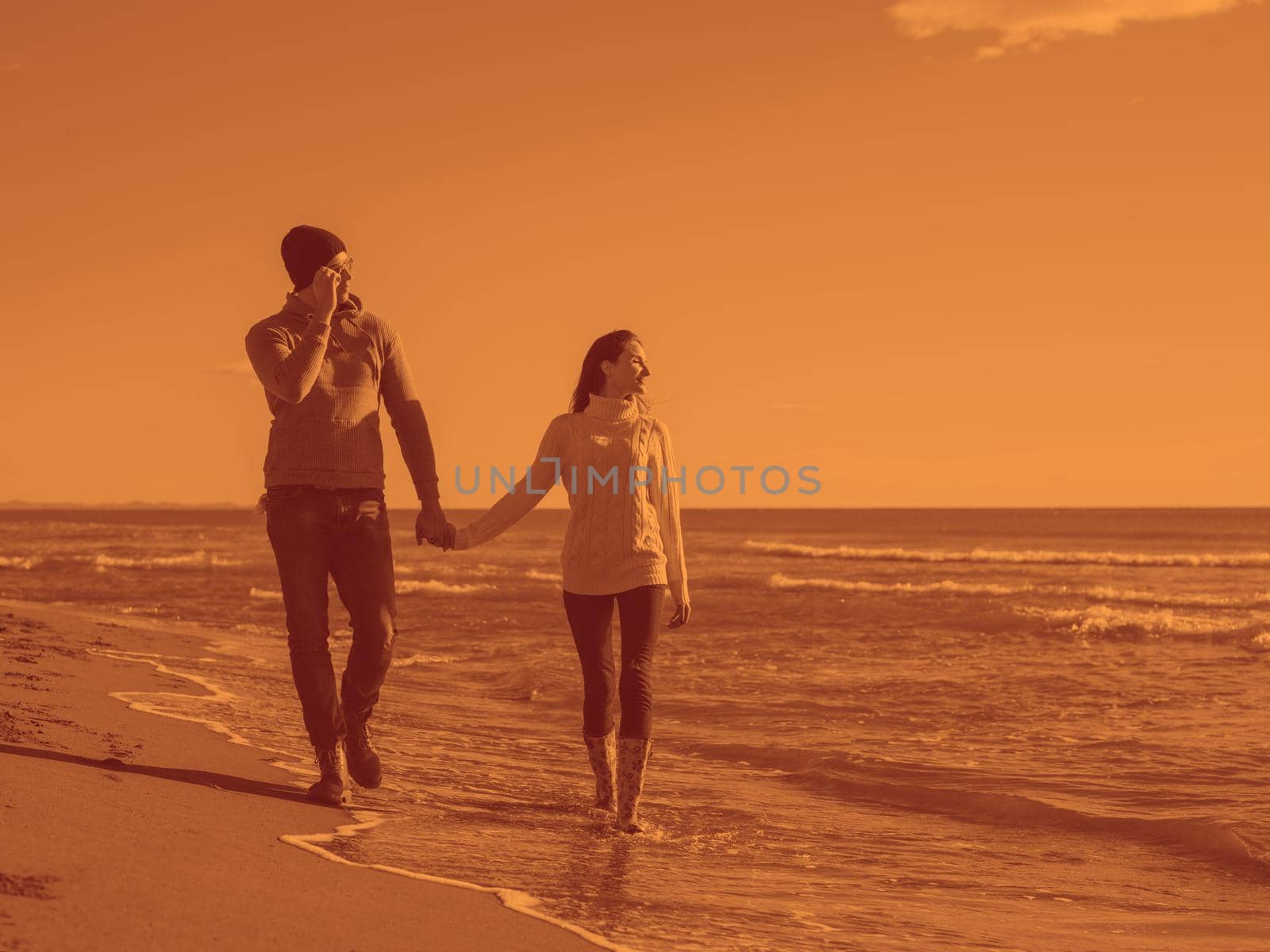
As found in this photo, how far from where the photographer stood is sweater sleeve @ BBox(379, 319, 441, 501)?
15.5 feet

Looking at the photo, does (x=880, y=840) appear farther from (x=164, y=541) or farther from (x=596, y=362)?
(x=164, y=541)

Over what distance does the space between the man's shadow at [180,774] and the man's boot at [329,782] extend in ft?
0.16

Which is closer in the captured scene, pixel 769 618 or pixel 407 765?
pixel 407 765

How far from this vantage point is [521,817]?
4891mm

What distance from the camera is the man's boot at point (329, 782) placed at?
4.58m

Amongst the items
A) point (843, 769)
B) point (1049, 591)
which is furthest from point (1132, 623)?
point (843, 769)

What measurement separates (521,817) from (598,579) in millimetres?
1015

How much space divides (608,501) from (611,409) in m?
0.37

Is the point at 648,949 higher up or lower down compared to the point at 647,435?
lower down

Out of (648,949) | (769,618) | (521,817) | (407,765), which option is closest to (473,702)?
(407,765)

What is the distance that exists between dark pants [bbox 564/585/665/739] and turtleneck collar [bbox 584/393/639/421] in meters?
0.67

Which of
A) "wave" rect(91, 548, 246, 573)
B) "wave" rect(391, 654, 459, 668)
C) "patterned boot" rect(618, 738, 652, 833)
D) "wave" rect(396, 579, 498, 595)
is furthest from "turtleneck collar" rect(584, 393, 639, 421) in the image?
"wave" rect(91, 548, 246, 573)

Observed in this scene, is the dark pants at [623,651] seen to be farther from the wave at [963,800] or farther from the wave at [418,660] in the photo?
the wave at [418,660]

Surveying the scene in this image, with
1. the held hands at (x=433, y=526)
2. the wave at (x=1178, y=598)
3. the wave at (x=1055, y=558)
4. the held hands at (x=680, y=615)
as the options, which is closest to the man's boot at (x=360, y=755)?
the held hands at (x=433, y=526)
